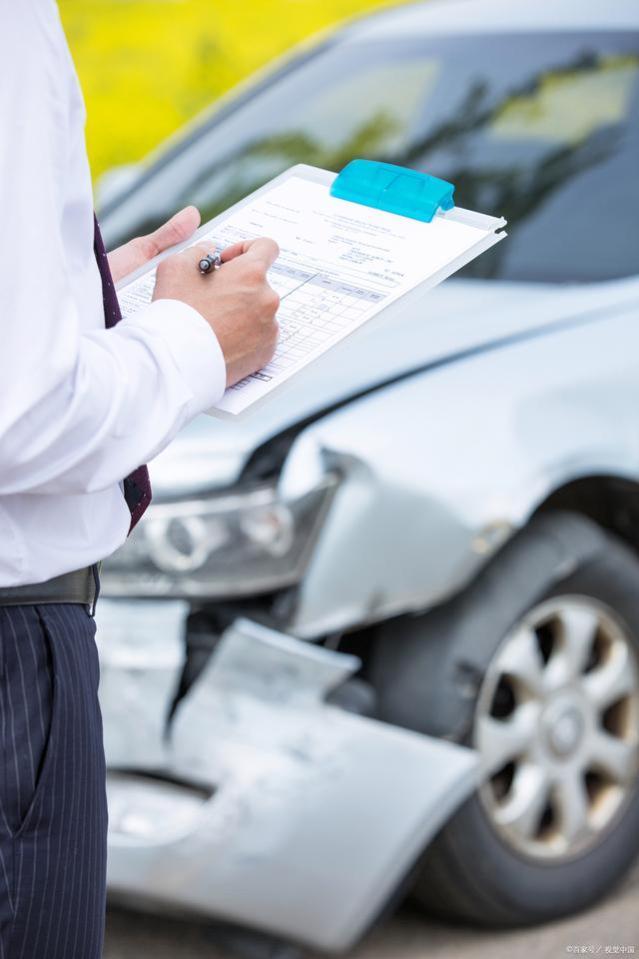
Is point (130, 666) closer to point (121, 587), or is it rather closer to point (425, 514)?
point (121, 587)

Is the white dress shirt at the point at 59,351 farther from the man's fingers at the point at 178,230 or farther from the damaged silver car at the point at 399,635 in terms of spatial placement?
the damaged silver car at the point at 399,635

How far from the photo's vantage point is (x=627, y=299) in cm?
291

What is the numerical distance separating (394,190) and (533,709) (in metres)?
1.32

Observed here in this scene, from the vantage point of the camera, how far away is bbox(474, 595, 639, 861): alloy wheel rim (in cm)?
262

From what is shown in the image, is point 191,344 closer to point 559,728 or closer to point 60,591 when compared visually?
point 60,591

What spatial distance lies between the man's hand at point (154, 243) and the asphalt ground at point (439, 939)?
4.65 ft

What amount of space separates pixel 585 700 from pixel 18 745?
1580mm

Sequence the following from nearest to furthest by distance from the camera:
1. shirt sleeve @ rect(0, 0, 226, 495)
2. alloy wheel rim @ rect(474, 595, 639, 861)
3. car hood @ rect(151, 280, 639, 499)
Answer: shirt sleeve @ rect(0, 0, 226, 495) → car hood @ rect(151, 280, 639, 499) → alloy wheel rim @ rect(474, 595, 639, 861)

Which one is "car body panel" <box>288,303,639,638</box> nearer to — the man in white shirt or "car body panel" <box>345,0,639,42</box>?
the man in white shirt

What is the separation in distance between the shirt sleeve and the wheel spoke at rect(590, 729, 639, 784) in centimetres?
168

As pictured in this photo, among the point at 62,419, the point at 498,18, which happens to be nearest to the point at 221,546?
the point at 62,419

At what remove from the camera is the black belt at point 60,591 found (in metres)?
1.34

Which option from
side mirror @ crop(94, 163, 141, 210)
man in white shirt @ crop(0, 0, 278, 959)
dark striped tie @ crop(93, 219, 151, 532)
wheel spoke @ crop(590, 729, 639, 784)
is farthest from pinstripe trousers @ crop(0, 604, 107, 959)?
side mirror @ crop(94, 163, 141, 210)

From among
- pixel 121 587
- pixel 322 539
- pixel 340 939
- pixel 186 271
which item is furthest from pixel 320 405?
pixel 186 271
